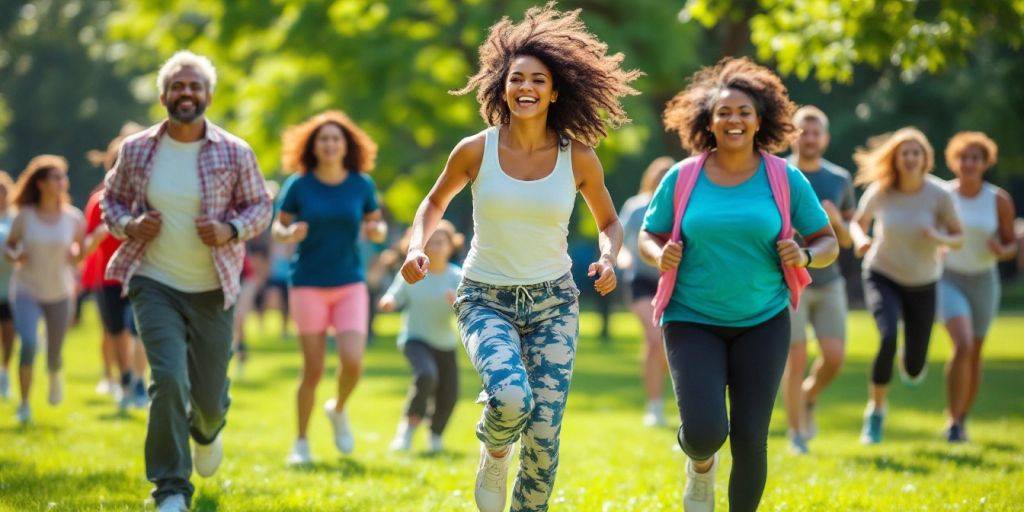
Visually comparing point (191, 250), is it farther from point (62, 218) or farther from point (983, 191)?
point (983, 191)

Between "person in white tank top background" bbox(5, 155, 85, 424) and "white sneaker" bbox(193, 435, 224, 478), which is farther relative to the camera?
"person in white tank top background" bbox(5, 155, 85, 424)

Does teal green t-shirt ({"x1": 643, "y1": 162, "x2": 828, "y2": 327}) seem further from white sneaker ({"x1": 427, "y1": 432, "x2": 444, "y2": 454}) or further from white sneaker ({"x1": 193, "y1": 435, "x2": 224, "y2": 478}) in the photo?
white sneaker ({"x1": 427, "y1": 432, "x2": 444, "y2": 454})

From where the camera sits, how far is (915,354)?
10484mm

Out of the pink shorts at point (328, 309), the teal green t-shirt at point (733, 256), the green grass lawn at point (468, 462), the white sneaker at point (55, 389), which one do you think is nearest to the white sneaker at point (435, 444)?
the green grass lawn at point (468, 462)

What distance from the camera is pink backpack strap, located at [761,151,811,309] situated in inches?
247

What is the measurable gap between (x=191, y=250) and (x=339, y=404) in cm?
305

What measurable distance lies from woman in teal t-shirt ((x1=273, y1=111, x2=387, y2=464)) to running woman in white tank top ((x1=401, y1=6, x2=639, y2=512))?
3.28 meters

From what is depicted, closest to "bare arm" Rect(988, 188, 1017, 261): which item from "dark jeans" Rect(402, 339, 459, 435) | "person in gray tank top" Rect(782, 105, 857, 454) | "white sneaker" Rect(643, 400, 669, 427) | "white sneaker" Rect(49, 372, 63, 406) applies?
"person in gray tank top" Rect(782, 105, 857, 454)

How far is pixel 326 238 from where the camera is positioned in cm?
935

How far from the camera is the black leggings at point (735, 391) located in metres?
5.98

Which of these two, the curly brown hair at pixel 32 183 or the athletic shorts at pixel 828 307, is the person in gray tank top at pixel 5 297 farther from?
the athletic shorts at pixel 828 307

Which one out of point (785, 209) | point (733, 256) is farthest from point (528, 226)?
point (785, 209)

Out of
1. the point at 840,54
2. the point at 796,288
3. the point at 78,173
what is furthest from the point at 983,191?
the point at 78,173

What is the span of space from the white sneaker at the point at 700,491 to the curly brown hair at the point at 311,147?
4.28 meters
